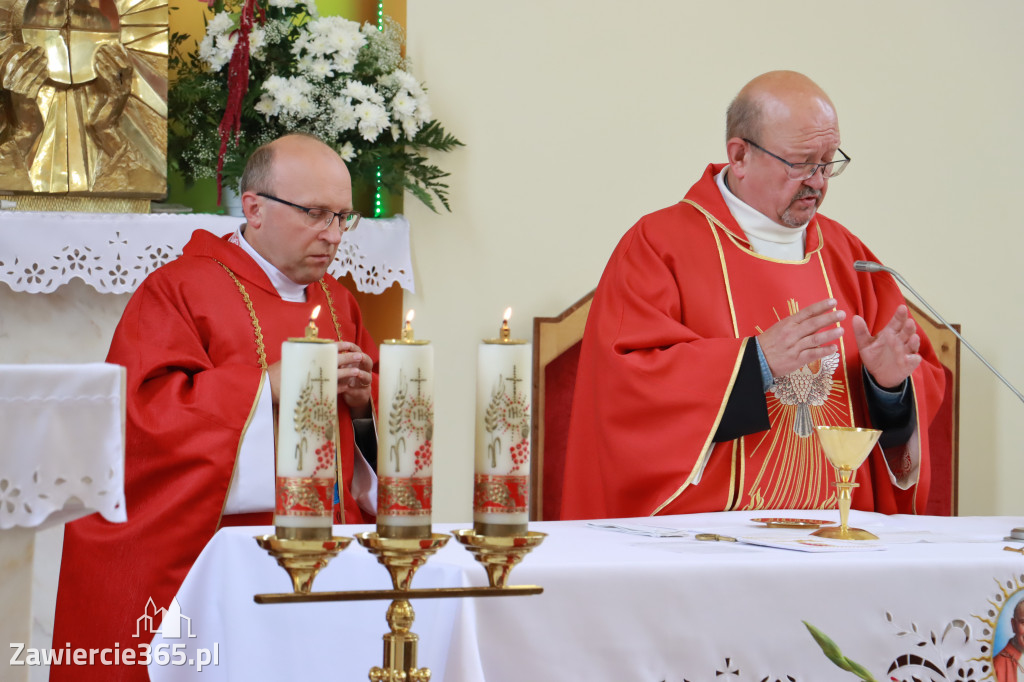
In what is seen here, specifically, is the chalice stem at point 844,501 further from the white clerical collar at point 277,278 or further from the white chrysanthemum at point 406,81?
the white chrysanthemum at point 406,81

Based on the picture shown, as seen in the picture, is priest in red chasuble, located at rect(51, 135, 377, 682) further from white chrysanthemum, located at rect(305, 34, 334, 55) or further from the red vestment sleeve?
white chrysanthemum, located at rect(305, 34, 334, 55)

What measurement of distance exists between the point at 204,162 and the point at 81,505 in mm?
2659

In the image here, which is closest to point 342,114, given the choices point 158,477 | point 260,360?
point 260,360

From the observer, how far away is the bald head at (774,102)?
3.54m

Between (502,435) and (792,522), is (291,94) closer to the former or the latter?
(792,522)

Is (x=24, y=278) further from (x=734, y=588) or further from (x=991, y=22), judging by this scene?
(x=991, y=22)

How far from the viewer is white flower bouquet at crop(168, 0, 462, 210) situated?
14.1 ft

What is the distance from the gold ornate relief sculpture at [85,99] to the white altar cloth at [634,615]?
97.6 inches

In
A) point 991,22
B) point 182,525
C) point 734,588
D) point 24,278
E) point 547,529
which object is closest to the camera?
point 734,588

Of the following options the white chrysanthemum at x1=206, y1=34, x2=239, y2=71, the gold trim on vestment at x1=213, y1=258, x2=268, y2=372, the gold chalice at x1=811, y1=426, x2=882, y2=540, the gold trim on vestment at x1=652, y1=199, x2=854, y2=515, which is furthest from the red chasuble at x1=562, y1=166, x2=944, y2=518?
the white chrysanthemum at x1=206, y1=34, x2=239, y2=71

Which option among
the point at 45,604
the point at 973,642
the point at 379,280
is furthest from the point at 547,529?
the point at 45,604

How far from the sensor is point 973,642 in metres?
2.19

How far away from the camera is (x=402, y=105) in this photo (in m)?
4.47

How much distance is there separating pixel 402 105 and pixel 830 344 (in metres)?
1.95
